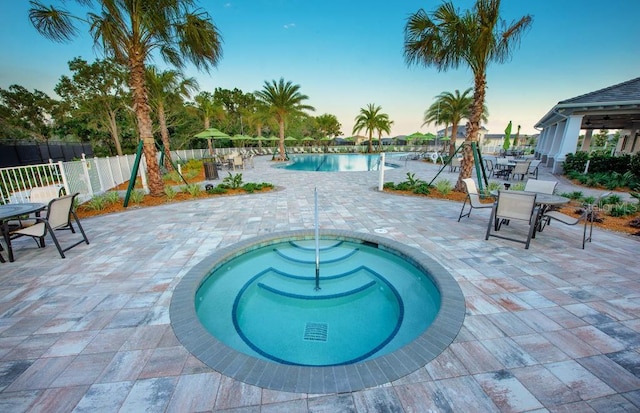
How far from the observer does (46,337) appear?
2.14 meters

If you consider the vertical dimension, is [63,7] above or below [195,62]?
above

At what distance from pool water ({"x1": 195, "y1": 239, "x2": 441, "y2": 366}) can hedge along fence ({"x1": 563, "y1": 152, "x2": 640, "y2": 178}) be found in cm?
1192

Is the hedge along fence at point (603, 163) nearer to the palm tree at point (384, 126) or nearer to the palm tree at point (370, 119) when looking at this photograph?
the palm tree at point (370, 119)

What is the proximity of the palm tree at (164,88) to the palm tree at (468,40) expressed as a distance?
10864mm

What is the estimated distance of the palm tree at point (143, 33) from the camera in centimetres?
575

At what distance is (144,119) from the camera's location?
274 inches

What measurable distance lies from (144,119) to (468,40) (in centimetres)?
924

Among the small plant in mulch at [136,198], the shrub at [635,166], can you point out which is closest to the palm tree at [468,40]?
the shrub at [635,166]

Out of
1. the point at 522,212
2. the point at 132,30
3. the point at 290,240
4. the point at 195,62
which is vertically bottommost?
the point at 290,240

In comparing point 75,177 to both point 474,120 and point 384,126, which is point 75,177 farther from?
point 384,126

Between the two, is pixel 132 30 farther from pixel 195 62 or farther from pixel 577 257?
pixel 577 257

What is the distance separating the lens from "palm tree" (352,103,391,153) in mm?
28969

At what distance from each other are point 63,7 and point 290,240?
7455mm

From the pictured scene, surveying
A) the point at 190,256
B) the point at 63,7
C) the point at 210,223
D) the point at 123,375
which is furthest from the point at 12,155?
the point at 123,375
